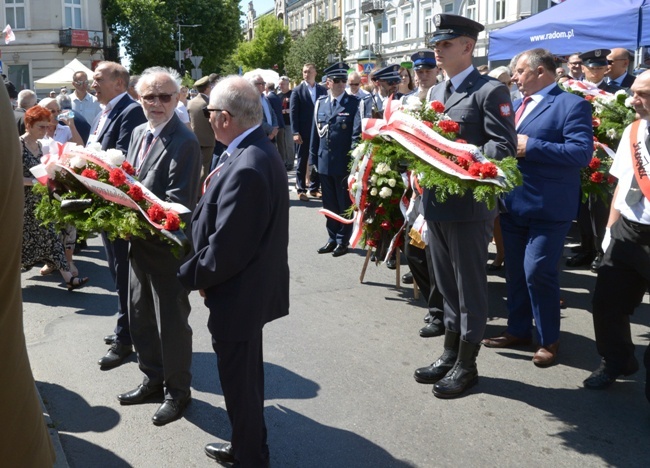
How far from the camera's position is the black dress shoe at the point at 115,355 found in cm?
522

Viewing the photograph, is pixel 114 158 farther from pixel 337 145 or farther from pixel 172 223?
pixel 337 145

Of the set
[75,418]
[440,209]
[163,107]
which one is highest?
[163,107]

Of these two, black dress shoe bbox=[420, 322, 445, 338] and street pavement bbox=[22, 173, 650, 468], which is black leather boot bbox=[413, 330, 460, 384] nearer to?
street pavement bbox=[22, 173, 650, 468]

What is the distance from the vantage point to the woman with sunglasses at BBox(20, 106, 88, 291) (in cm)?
741

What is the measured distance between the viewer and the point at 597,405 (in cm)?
446

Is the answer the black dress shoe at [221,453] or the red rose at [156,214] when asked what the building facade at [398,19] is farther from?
the black dress shoe at [221,453]

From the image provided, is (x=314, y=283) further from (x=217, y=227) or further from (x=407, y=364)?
(x=217, y=227)

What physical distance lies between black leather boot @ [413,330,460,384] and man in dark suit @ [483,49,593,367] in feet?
2.25

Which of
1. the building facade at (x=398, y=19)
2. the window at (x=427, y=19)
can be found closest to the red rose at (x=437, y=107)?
the building facade at (x=398, y=19)

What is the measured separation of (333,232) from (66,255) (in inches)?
128

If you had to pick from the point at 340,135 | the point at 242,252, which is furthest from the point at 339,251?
the point at 242,252

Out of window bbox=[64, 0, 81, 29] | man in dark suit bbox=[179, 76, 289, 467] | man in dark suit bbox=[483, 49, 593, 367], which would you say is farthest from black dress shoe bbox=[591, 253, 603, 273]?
window bbox=[64, 0, 81, 29]

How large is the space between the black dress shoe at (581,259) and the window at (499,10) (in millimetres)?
35855

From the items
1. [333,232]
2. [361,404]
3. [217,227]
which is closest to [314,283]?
[333,232]
